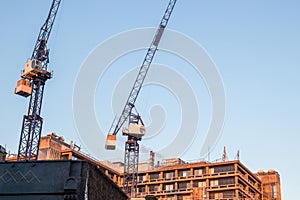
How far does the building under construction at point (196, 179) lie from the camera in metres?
117

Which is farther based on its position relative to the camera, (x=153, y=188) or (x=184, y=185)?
(x=153, y=188)

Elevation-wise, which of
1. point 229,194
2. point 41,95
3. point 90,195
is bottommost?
point 90,195

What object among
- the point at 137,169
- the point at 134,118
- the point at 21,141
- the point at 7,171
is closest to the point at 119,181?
the point at 137,169

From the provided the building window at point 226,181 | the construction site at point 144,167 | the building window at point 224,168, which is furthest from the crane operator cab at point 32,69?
the building window at point 226,181

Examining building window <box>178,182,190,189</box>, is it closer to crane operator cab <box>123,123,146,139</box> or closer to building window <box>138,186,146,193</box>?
building window <box>138,186,146,193</box>

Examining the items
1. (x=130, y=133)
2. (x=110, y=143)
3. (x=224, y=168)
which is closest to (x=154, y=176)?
(x=130, y=133)

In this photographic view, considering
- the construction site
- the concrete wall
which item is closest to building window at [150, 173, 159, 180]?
the construction site

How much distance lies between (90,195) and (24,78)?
90214mm

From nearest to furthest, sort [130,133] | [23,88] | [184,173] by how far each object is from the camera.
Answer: [23,88]
[184,173]
[130,133]

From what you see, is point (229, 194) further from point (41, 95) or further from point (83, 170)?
point (83, 170)

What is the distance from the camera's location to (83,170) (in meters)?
18.3

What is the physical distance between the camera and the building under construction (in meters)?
117

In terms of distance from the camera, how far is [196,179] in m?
122

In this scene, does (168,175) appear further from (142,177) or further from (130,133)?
(130,133)
